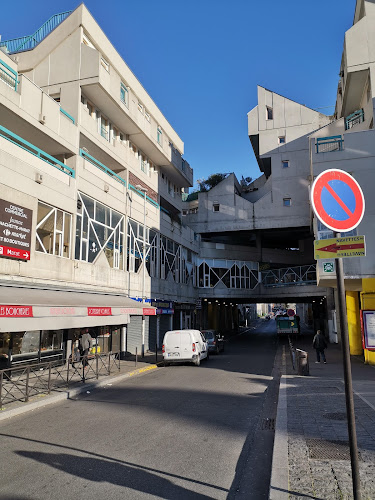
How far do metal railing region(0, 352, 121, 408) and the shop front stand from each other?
88cm

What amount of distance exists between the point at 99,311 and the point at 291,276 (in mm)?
27493

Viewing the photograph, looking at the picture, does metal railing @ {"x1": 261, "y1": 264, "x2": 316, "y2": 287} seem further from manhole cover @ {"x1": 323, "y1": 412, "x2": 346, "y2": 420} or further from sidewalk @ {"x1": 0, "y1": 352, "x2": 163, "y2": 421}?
manhole cover @ {"x1": 323, "y1": 412, "x2": 346, "y2": 420}

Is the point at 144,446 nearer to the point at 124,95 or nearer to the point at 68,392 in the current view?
the point at 68,392

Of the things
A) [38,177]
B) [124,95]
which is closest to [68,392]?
[38,177]

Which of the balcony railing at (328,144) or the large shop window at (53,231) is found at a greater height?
the balcony railing at (328,144)

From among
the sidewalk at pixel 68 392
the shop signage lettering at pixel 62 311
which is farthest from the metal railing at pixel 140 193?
the shop signage lettering at pixel 62 311

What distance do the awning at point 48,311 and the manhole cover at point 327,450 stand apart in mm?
8045

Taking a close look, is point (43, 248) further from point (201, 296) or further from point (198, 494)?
point (201, 296)

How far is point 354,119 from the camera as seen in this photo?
81.0 feet

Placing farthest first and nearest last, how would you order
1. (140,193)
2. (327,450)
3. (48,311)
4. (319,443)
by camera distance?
(140,193)
(48,311)
(319,443)
(327,450)

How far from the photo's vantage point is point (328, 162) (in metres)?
19.8

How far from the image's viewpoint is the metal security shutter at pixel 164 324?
28.9 m

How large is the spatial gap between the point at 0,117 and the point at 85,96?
22.5 ft

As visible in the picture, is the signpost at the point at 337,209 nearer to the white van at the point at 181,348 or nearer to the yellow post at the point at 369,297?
the white van at the point at 181,348
